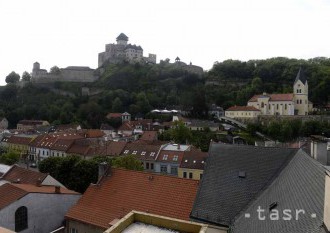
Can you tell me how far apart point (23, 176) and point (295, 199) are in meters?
21.9

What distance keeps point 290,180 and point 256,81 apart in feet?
290

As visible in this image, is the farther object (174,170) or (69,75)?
(69,75)

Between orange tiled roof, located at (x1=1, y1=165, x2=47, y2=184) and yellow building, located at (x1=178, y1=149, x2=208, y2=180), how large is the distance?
17716mm

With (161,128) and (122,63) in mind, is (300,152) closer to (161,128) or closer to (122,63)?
(161,128)

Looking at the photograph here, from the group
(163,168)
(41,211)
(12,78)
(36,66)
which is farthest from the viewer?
(36,66)

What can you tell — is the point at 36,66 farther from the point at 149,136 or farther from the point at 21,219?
the point at 21,219

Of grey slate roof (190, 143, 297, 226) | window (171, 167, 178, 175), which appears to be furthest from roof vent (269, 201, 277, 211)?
window (171, 167, 178, 175)

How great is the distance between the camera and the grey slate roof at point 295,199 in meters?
10.1

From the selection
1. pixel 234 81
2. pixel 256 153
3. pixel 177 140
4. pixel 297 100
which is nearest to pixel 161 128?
pixel 177 140

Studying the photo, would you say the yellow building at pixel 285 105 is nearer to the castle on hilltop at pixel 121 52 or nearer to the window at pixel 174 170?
the window at pixel 174 170

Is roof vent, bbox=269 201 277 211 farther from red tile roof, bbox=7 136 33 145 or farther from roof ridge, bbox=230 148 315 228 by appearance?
red tile roof, bbox=7 136 33 145

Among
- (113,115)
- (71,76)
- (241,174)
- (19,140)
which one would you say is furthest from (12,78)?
(241,174)

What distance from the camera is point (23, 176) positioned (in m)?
27.6

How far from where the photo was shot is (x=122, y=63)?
129 metres
